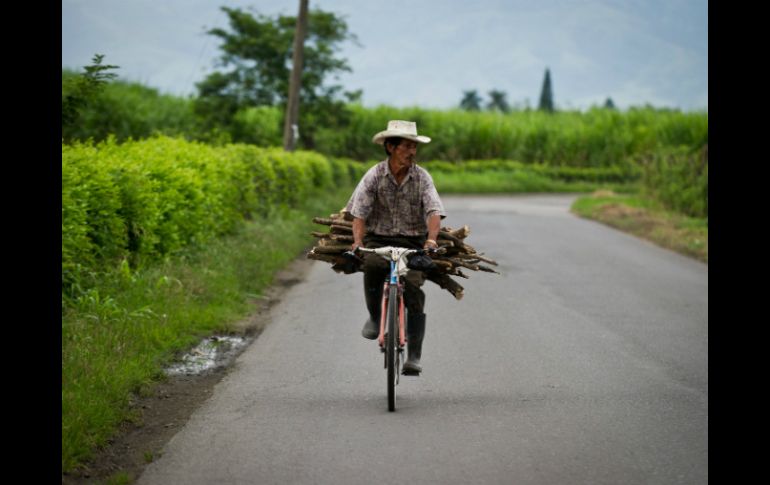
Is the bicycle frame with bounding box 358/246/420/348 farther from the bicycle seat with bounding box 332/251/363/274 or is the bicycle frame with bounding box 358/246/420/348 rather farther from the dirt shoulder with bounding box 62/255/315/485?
the dirt shoulder with bounding box 62/255/315/485

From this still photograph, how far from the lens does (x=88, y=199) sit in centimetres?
1042

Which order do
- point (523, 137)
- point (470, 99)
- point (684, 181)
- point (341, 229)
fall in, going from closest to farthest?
point (341, 229) → point (684, 181) → point (523, 137) → point (470, 99)

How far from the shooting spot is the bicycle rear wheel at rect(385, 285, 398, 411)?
738 centimetres

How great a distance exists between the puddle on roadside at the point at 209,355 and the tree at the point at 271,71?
3235cm

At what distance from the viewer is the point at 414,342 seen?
8.34 meters

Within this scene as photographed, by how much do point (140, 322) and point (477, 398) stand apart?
11.4 feet

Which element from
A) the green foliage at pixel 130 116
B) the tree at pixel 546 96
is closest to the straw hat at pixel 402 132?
the green foliage at pixel 130 116

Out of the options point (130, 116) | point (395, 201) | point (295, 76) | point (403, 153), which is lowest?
point (395, 201)

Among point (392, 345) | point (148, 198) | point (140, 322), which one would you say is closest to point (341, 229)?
point (392, 345)

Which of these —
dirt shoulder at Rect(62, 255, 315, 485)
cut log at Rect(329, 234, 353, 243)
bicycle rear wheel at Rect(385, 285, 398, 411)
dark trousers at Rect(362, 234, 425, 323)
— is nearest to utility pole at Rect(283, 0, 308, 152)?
dirt shoulder at Rect(62, 255, 315, 485)

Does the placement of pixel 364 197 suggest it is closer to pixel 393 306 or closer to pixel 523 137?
pixel 393 306

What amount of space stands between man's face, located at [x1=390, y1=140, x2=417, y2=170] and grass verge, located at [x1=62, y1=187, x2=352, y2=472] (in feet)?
8.51
